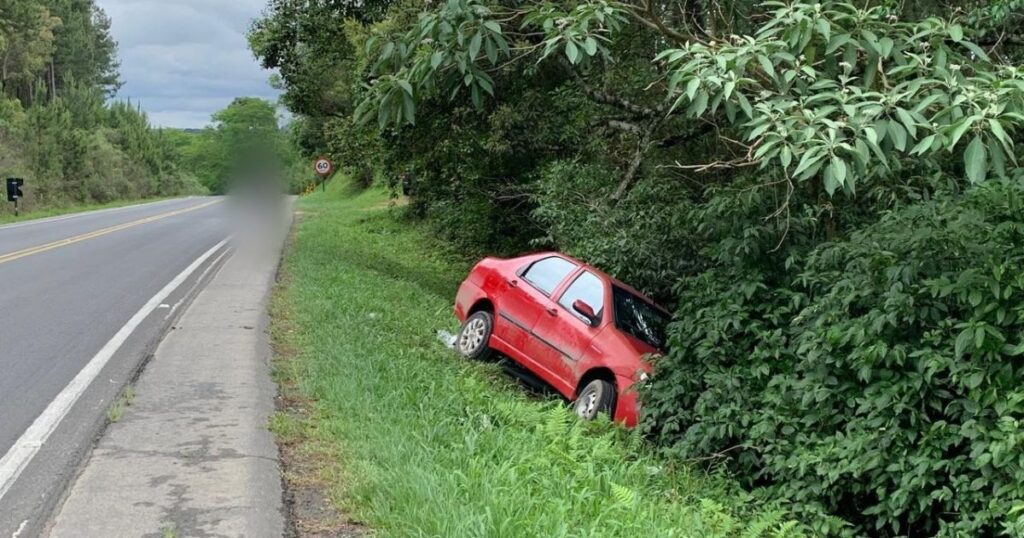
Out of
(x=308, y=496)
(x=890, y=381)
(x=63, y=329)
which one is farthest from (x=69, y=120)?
(x=890, y=381)

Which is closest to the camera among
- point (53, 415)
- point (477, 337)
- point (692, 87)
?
point (692, 87)

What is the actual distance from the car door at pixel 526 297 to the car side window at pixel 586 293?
0.22 m

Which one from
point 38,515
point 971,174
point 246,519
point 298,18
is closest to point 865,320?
point 971,174

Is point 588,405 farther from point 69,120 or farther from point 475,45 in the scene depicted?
point 69,120

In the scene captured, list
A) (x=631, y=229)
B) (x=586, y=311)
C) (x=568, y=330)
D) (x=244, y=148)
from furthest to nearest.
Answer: (x=244, y=148), (x=631, y=229), (x=568, y=330), (x=586, y=311)

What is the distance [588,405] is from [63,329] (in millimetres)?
5705

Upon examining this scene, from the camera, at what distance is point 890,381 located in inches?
226

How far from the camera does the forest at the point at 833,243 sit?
4953 mm

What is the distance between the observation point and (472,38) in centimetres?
681

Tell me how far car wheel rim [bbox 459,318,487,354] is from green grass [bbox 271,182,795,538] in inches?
11.6

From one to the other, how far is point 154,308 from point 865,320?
8.61 m

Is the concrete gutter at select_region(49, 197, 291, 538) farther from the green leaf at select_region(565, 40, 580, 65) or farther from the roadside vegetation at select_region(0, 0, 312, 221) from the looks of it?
the roadside vegetation at select_region(0, 0, 312, 221)

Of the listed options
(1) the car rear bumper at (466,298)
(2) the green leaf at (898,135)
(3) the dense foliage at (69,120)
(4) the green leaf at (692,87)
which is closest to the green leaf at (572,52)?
(4) the green leaf at (692,87)

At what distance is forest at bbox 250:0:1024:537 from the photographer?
4.95 m
